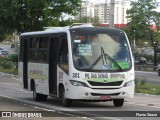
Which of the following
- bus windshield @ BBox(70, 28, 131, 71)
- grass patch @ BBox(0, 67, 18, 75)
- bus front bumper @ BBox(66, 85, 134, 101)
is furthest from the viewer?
grass patch @ BBox(0, 67, 18, 75)

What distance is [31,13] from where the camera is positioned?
150 ft

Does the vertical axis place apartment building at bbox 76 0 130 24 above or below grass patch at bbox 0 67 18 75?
above

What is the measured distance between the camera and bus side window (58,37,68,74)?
17.8m

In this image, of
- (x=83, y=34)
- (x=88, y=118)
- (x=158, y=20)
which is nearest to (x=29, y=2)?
(x=158, y=20)

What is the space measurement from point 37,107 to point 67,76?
1544 millimetres

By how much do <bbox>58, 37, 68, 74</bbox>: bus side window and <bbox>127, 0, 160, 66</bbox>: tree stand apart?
45.4 meters

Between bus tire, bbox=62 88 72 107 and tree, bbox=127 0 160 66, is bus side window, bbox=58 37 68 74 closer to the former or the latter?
bus tire, bbox=62 88 72 107

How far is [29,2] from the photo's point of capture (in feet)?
148

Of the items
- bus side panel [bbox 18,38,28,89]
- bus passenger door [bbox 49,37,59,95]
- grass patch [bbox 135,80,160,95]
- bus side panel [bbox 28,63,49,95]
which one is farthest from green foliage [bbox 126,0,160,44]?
bus passenger door [bbox 49,37,59,95]

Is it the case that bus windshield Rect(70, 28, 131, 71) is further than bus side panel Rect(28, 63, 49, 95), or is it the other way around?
bus side panel Rect(28, 63, 49, 95)

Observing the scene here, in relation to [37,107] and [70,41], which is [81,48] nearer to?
[70,41]

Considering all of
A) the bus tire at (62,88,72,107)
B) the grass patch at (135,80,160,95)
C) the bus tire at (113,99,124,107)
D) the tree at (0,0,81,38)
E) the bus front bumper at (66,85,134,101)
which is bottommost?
the grass patch at (135,80,160,95)

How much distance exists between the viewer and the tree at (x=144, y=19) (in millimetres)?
63344

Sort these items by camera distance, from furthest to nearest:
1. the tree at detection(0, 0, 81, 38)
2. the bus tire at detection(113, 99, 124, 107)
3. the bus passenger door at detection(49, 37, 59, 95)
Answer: the tree at detection(0, 0, 81, 38) → the bus passenger door at detection(49, 37, 59, 95) → the bus tire at detection(113, 99, 124, 107)
